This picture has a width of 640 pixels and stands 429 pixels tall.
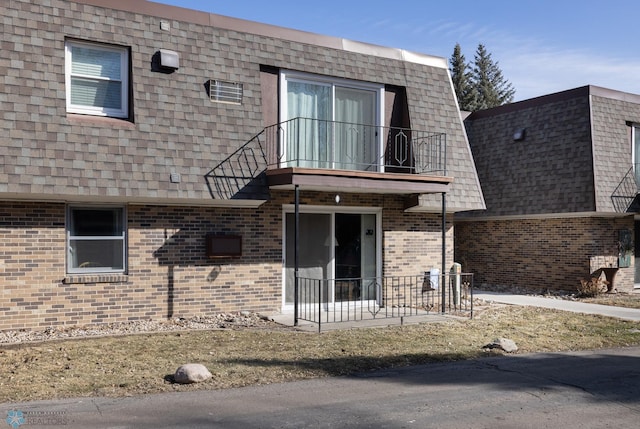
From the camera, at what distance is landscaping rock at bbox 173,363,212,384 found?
7.20m

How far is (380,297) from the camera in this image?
45.3 feet

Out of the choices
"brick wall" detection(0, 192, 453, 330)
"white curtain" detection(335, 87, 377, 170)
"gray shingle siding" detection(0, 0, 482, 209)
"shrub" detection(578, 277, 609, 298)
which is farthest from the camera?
"shrub" detection(578, 277, 609, 298)

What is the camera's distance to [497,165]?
1969cm

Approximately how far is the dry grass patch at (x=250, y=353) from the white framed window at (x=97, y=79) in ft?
13.3

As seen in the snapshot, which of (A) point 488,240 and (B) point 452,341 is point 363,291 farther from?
(A) point 488,240

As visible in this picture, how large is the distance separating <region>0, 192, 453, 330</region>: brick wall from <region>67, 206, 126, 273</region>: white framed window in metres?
0.18

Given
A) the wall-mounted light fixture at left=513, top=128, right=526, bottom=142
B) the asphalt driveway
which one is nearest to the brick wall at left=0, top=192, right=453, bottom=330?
the asphalt driveway

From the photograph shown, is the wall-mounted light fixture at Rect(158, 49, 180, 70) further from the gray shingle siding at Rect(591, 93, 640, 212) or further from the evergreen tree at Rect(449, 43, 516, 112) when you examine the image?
the evergreen tree at Rect(449, 43, 516, 112)

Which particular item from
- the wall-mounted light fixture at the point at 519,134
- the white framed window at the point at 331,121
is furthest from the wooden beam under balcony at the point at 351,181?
the wall-mounted light fixture at the point at 519,134

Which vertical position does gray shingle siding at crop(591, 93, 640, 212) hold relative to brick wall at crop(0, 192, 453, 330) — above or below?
above

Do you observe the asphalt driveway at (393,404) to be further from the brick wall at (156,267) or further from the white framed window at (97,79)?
the white framed window at (97,79)

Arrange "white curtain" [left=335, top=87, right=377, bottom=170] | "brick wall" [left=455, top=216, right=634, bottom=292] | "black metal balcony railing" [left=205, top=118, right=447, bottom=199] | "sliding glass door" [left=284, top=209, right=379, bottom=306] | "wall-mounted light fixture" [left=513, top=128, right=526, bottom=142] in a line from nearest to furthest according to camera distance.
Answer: "black metal balcony railing" [left=205, top=118, right=447, bottom=199] → "sliding glass door" [left=284, top=209, right=379, bottom=306] → "white curtain" [left=335, top=87, right=377, bottom=170] → "brick wall" [left=455, top=216, right=634, bottom=292] → "wall-mounted light fixture" [left=513, top=128, right=526, bottom=142]

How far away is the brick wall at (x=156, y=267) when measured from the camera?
1013 centimetres

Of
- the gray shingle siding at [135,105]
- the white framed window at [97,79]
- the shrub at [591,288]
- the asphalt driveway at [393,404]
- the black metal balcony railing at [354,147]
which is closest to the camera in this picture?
the asphalt driveway at [393,404]
